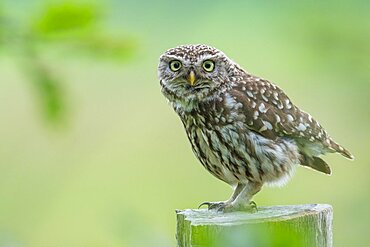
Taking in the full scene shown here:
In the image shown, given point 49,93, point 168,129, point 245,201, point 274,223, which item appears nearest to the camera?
point 49,93

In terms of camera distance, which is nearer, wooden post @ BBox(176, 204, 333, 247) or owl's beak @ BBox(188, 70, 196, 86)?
wooden post @ BBox(176, 204, 333, 247)

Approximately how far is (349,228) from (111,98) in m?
5.59

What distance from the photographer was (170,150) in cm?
825

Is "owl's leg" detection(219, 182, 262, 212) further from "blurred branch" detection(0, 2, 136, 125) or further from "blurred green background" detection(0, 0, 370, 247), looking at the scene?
"blurred branch" detection(0, 2, 136, 125)

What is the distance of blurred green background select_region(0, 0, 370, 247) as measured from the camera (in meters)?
4.01

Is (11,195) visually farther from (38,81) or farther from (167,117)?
(38,81)

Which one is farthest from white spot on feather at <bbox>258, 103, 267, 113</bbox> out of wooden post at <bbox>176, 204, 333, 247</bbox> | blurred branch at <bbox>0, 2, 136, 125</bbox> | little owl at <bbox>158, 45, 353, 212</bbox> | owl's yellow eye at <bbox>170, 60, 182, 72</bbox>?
blurred branch at <bbox>0, 2, 136, 125</bbox>

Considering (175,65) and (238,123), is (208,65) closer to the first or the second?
(175,65)

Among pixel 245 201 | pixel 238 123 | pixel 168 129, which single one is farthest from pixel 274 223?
pixel 168 129

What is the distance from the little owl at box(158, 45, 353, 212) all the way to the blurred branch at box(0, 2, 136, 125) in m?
1.55

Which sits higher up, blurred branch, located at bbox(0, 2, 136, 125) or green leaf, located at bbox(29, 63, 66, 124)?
blurred branch, located at bbox(0, 2, 136, 125)

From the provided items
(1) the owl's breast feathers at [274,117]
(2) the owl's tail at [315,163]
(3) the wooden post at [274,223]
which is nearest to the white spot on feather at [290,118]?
(1) the owl's breast feathers at [274,117]

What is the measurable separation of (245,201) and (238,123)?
15.9 inches

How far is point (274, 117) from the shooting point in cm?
349
